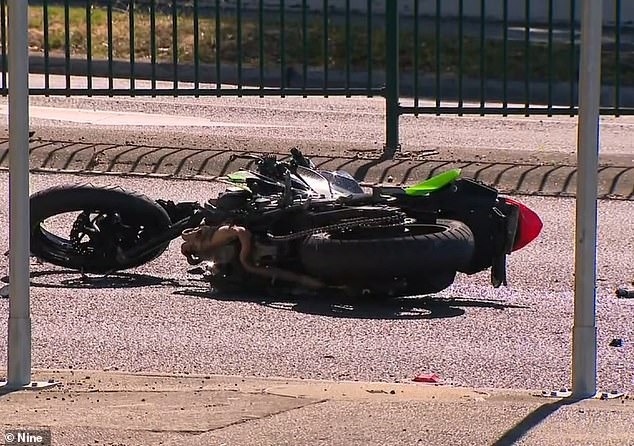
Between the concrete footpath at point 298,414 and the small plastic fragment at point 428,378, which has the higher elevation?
the concrete footpath at point 298,414

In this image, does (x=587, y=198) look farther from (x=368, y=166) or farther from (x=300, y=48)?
(x=300, y=48)

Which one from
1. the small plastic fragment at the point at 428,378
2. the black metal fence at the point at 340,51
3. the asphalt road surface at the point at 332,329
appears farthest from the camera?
the black metal fence at the point at 340,51

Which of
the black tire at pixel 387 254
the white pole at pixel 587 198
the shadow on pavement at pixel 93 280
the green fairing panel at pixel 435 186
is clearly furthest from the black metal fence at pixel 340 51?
the white pole at pixel 587 198

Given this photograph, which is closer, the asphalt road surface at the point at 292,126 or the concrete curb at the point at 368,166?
the concrete curb at the point at 368,166

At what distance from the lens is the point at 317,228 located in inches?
349

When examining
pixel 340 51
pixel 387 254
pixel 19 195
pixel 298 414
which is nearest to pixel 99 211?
pixel 387 254

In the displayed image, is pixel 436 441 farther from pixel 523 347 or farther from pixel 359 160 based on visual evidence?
pixel 359 160

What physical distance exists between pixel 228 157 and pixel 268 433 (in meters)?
7.29

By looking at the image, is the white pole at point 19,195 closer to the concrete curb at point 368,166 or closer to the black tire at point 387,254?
the black tire at point 387,254

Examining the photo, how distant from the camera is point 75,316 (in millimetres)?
8438

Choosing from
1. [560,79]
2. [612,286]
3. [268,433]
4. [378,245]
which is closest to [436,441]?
[268,433]

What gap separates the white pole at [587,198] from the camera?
20.9 feet

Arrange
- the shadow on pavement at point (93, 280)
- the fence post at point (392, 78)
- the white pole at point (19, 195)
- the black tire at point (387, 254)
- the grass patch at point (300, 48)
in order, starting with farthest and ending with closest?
the grass patch at point (300, 48) < the fence post at point (392, 78) < the shadow on pavement at point (93, 280) < the black tire at point (387, 254) < the white pole at point (19, 195)

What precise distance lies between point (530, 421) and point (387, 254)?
2.52m
